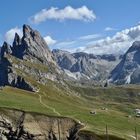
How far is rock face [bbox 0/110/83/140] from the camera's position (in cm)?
15938

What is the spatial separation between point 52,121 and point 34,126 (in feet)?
23.2

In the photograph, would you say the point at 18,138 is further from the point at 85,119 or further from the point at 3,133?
the point at 85,119

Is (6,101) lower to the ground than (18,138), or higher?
higher

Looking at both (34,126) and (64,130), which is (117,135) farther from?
(34,126)

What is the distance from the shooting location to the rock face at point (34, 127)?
159 m

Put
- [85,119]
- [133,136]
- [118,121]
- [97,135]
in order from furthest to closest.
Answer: [118,121] → [85,119] → [133,136] → [97,135]

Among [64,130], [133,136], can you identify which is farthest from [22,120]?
[133,136]

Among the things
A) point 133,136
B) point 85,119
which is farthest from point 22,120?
point 133,136

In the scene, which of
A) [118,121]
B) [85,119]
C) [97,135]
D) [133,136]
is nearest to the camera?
[97,135]

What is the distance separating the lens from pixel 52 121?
537ft

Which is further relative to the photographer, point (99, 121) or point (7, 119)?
point (99, 121)

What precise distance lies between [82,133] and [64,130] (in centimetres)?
1258

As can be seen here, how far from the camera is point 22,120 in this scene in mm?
162125

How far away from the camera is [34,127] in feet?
530
